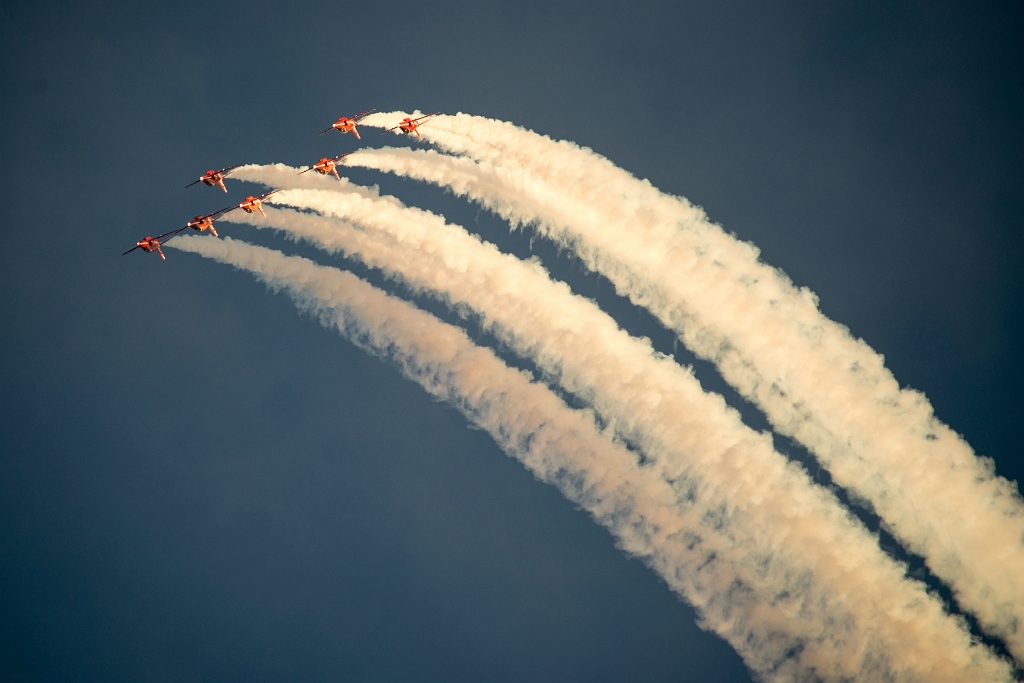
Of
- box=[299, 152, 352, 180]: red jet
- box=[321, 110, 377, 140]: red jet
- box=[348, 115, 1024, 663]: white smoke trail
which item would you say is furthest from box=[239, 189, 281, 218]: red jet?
box=[348, 115, 1024, 663]: white smoke trail

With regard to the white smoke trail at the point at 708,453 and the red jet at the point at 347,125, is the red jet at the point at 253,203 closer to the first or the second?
the red jet at the point at 347,125

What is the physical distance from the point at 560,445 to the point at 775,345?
41.6 feet

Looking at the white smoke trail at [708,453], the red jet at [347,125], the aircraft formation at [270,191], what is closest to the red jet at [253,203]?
the aircraft formation at [270,191]

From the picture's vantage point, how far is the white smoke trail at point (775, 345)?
36250mm

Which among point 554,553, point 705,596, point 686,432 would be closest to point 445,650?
point 554,553

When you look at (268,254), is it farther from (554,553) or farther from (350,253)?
(554,553)

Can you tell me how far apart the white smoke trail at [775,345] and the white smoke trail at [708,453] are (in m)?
1.86

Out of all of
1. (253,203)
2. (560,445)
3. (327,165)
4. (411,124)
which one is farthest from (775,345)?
(253,203)

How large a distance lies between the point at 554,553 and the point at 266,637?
112ft

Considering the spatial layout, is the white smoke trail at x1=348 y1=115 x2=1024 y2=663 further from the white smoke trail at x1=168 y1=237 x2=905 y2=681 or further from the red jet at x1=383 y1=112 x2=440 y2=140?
the white smoke trail at x1=168 y1=237 x2=905 y2=681

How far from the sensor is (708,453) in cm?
3909

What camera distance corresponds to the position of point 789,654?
1545 inches

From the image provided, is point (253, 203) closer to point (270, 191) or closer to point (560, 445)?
point (270, 191)

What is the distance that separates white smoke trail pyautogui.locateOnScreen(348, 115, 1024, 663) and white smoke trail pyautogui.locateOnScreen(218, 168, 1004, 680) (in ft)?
6.10
